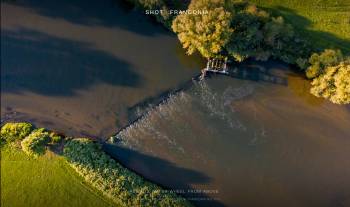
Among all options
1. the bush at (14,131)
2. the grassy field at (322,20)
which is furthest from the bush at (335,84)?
the bush at (14,131)

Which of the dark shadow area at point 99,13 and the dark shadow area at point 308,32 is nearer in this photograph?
the dark shadow area at point 99,13

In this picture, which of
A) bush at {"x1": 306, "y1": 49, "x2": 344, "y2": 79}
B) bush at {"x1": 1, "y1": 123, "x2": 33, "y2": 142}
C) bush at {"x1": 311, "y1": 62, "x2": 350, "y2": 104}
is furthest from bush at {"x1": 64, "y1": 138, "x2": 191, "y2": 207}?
bush at {"x1": 306, "y1": 49, "x2": 344, "y2": 79}

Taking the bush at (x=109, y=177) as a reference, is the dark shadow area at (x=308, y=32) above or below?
above

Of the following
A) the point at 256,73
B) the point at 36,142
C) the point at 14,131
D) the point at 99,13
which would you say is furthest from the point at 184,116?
the point at 14,131

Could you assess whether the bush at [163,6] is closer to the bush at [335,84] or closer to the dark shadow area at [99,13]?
the dark shadow area at [99,13]

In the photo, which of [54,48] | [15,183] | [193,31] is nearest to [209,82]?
[193,31]

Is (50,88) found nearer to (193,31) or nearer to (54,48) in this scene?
(54,48)
